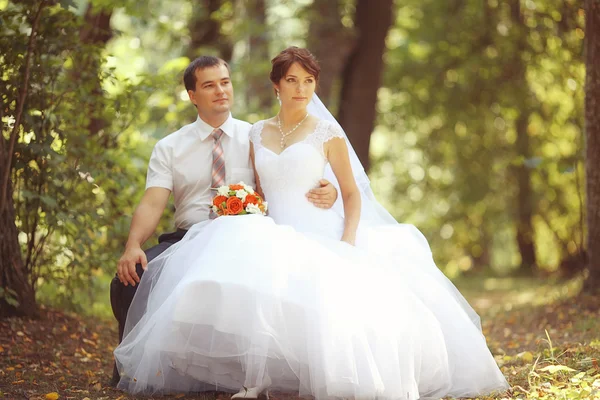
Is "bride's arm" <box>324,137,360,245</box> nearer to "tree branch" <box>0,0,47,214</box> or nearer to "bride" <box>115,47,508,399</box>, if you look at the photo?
"bride" <box>115,47,508,399</box>

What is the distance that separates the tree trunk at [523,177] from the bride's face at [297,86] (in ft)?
25.5

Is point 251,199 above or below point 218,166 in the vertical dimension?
below

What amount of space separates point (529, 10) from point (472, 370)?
7732mm


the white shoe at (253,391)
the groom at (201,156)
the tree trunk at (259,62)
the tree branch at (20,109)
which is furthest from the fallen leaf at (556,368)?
the tree trunk at (259,62)

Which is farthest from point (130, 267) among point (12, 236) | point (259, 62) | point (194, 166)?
point (259, 62)

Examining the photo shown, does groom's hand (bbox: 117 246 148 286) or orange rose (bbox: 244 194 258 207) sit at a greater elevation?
orange rose (bbox: 244 194 258 207)

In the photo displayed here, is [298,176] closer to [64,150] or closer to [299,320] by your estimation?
[299,320]

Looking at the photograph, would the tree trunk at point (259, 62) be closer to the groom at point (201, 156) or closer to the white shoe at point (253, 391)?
the groom at point (201, 156)

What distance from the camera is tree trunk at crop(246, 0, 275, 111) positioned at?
10.0 m

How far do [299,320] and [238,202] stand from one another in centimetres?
87

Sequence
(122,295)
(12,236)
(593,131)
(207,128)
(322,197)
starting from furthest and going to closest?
(593,131) → (12,236) → (207,128) → (322,197) → (122,295)

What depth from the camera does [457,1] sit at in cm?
1259

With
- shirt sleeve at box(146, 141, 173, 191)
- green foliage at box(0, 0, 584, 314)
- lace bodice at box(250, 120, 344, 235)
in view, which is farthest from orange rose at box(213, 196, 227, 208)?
green foliage at box(0, 0, 584, 314)

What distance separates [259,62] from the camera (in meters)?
10.2
